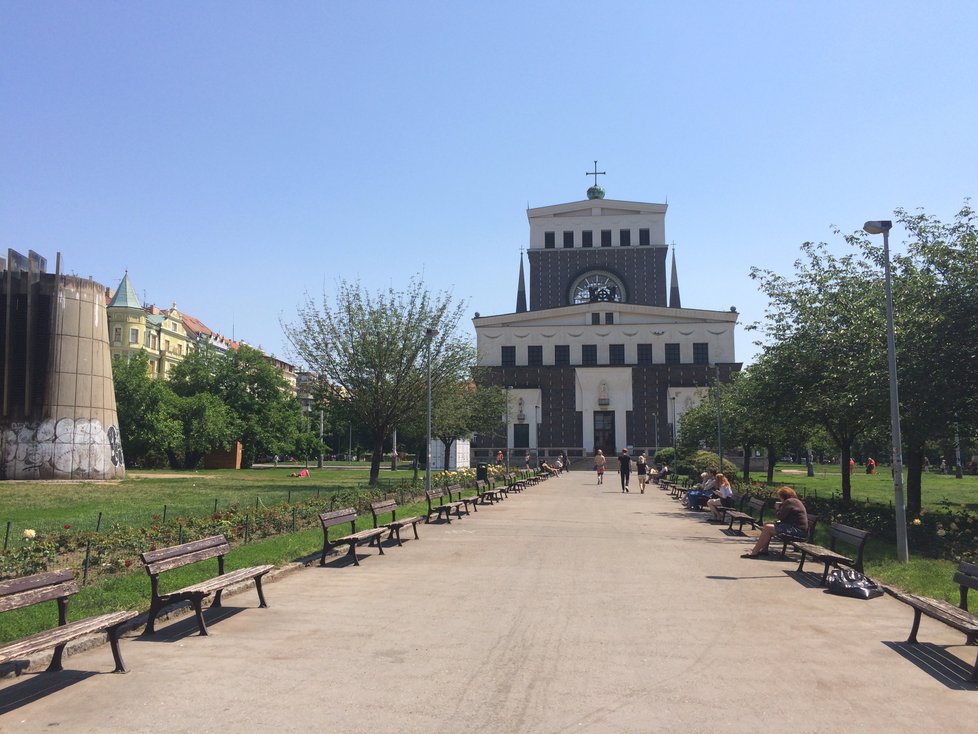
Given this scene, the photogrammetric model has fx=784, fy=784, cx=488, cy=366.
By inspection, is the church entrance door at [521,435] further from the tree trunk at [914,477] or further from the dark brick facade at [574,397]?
the tree trunk at [914,477]

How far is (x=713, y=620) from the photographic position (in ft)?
29.6

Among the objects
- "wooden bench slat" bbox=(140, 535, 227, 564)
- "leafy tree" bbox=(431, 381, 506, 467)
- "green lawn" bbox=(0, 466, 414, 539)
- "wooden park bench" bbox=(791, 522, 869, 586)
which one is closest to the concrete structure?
"green lawn" bbox=(0, 466, 414, 539)

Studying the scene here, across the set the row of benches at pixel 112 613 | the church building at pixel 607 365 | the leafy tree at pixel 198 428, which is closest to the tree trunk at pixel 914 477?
the row of benches at pixel 112 613

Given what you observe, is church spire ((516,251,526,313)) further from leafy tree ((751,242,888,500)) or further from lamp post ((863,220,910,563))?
lamp post ((863,220,910,563))

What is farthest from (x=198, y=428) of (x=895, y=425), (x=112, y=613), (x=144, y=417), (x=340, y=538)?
(x=112, y=613)

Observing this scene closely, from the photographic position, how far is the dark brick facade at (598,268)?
78750 mm

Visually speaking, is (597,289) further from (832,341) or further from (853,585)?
(853,585)

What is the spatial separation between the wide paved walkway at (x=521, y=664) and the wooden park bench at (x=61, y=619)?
0.27 meters

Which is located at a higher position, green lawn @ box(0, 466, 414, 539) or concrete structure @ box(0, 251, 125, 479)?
concrete structure @ box(0, 251, 125, 479)

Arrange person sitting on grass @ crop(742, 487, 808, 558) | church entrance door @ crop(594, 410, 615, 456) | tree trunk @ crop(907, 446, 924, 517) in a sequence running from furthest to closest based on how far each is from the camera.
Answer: church entrance door @ crop(594, 410, 615, 456) → tree trunk @ crop(907, 446, 924, 517) → person sitting on grass @ crop(742, 487, 808, 558)

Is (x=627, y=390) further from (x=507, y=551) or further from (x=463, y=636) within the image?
(x=463, y=636)

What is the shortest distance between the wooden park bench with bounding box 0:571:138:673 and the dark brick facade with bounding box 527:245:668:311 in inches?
2903

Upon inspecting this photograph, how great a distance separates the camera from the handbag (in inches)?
414

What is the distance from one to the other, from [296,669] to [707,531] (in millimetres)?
14251
